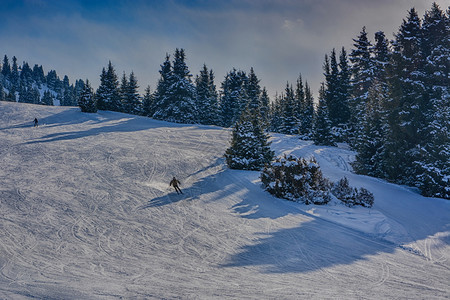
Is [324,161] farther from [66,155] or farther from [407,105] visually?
[66,155]

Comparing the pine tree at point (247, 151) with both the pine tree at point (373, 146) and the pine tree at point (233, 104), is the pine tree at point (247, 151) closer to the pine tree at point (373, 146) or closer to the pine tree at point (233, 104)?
the pine tree at point (373, 146)

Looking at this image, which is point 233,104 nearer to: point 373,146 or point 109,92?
point 109,92

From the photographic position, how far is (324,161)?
24141 mm

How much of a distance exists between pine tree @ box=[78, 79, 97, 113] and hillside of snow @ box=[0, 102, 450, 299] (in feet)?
78.1

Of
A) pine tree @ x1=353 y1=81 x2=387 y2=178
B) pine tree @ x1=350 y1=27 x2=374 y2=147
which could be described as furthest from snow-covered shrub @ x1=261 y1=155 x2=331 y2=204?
pine tree @ x1=350 y1=27 x2=374 y2=147

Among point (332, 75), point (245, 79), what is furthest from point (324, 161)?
point (245, 79)

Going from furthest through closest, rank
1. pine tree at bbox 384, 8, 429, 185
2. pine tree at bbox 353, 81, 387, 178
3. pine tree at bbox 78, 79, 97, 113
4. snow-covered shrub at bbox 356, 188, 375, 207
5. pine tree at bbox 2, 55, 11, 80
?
pine tree at bbox 2, 55, 11, 80, pine tree at bbox 78, 79, 97, 113, pine tree at bbox 353, 81, 387, 178, pine tree at bbox 384, 8, 429, 185, snow-covered shrub at bbox 356, 188, 375, 207

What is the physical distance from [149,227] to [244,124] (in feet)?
40.8

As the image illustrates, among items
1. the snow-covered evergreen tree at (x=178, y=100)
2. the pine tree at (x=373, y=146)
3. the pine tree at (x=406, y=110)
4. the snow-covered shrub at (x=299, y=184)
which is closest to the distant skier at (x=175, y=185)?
the snow-covered shrub at (x=299, y=184)

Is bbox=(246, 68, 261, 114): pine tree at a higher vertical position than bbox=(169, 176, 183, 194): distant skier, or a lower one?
higher

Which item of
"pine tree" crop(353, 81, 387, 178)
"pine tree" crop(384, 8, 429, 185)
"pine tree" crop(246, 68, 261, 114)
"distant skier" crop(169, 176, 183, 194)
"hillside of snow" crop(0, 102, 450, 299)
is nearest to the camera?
"hillside of snow" crop(0, 102, 450, 299)

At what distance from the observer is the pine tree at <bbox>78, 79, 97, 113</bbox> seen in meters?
43.2

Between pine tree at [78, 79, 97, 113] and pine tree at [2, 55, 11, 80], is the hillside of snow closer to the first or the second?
pine tree at [78, 79, 97, 113]

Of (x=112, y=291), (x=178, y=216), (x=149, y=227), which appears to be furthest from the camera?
(x=178, y=216)
